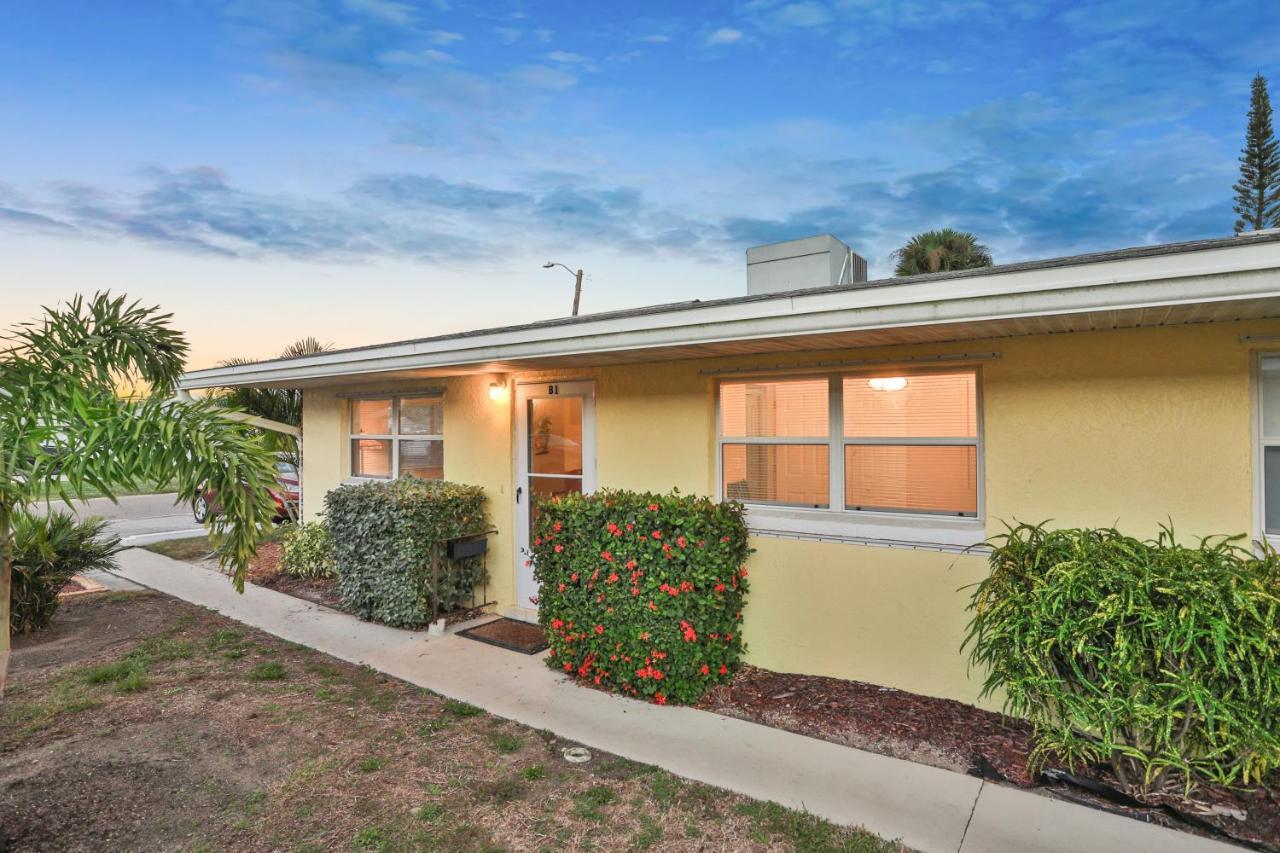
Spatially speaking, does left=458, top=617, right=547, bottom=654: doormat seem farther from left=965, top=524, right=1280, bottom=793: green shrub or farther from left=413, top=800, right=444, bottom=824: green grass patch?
left=965, top=524, right=1280, bottom=793: green shrub

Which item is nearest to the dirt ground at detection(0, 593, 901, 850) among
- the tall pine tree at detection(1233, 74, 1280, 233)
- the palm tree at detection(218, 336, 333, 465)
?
the palm tree at detection(218, 336, 333, 465)

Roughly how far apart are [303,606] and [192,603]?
1.24 metres

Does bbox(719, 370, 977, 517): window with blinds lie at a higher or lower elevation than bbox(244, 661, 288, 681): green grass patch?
higher

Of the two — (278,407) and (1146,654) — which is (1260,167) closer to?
(1146,654)

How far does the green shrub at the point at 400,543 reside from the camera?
5.71 metres

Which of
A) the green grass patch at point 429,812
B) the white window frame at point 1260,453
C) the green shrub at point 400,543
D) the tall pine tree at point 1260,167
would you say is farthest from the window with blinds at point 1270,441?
the tall pine tree at point 1260,167

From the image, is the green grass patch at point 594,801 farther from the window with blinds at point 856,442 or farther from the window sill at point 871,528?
the window with blinds at point 856,442

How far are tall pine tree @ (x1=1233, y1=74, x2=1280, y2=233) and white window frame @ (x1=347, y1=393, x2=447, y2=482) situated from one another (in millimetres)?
30914

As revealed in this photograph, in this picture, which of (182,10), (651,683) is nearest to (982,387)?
(651,683)

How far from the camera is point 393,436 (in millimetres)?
7543

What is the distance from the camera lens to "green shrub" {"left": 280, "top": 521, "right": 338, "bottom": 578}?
771 centimetres

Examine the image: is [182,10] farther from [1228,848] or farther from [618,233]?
[1228,848]

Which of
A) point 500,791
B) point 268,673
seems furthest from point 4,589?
point 500,791

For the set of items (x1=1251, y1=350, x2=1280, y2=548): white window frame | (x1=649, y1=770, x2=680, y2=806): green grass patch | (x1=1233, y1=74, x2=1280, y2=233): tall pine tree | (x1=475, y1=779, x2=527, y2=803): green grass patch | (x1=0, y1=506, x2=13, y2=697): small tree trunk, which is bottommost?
(x1=475, y1=779, x2=527, y2=803): green grass patch
